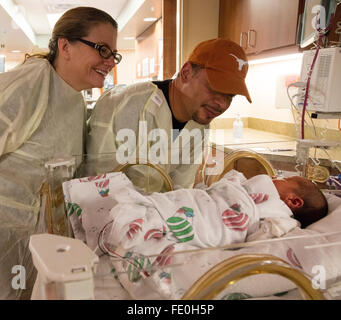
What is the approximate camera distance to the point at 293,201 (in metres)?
0.99

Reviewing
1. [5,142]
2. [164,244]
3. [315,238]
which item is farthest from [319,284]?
[5,142]

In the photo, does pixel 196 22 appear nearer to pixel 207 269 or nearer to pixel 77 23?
pixel 77 23

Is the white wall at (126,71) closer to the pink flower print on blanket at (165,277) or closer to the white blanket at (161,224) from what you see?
the white blanket at (161,224)

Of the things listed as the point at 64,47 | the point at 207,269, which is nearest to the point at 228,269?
the point at 207,269

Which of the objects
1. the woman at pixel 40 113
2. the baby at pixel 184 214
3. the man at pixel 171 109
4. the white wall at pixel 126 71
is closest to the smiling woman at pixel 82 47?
the woman at pixel 40 113

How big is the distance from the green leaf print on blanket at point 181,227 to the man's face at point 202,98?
523 millimetres

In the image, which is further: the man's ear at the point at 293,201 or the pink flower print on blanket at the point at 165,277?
the man's ear at the point at 293,201

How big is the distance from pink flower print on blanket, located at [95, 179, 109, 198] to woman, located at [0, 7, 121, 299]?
0.24 m

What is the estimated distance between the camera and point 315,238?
0.55 meters

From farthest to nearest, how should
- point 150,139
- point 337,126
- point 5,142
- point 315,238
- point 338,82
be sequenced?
point 337,126 < point 338,82 < point 150,139 < point 5,142 < point 315,238

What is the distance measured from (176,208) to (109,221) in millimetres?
156

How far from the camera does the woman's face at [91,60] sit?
1053mm

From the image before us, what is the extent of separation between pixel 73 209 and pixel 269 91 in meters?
2.20
